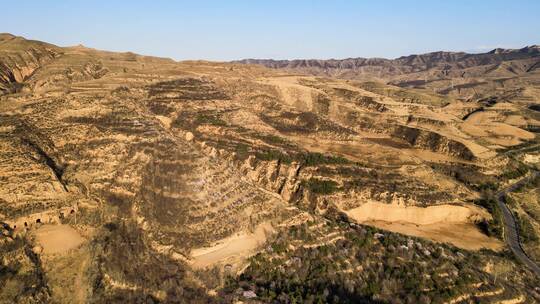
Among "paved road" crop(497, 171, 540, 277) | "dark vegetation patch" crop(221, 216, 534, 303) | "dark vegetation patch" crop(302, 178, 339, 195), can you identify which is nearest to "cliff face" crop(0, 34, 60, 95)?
"dark vegetation patch" crop(302, 178, 339, 195)

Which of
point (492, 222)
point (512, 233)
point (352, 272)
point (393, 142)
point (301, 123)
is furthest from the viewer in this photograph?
point (393, 142)

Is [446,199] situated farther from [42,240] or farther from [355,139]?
[42,240]

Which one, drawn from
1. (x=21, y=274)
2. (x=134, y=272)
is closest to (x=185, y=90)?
(x=134, y=272)

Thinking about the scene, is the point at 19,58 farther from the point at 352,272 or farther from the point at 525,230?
the point at 525,230

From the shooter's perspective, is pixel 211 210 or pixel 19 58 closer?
pixel 211 210

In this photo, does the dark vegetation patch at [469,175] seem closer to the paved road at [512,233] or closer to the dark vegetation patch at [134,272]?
the paved road at [512,233]

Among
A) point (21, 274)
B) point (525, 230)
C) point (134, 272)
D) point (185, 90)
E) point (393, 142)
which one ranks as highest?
point (185, 90)
